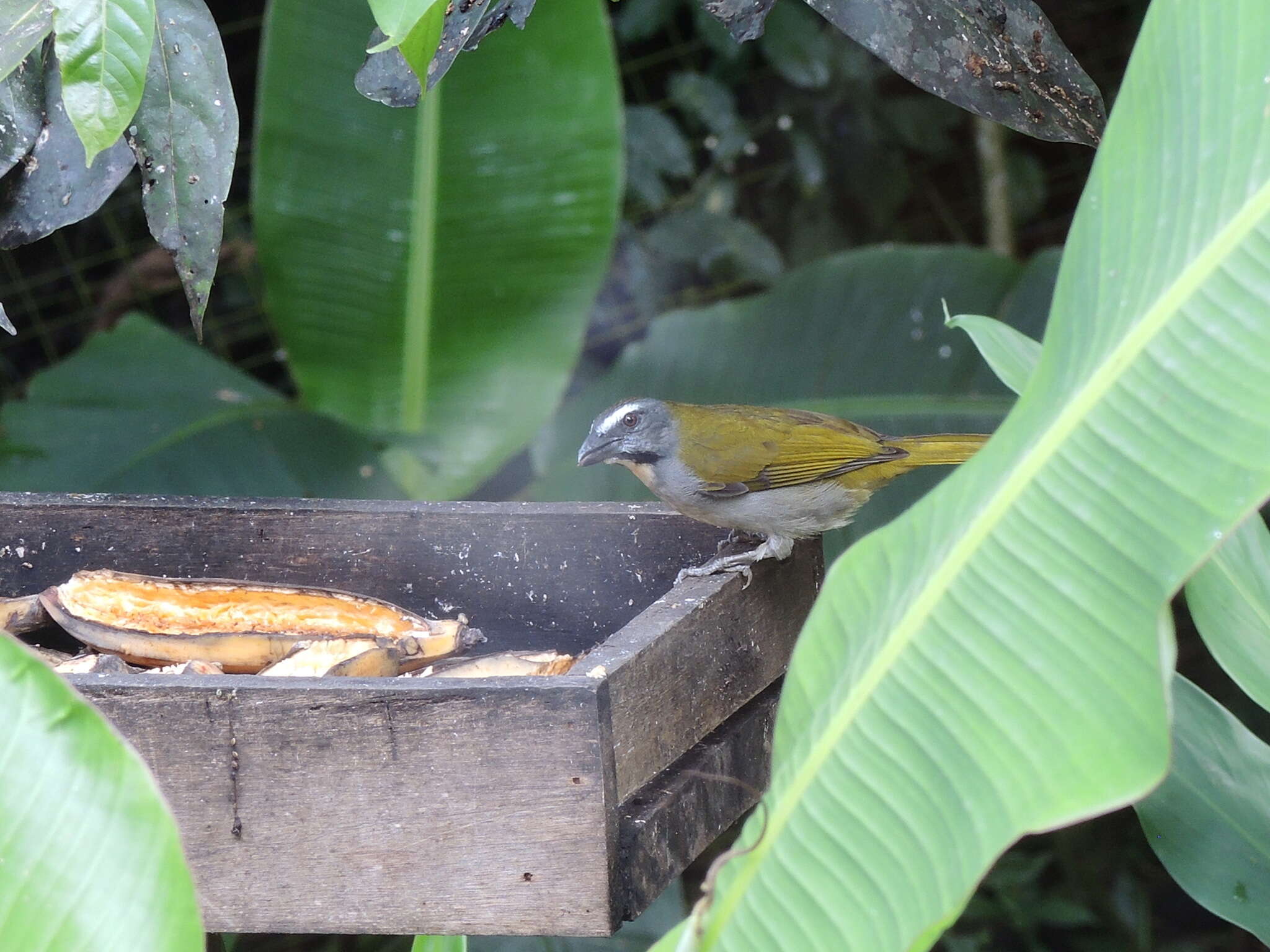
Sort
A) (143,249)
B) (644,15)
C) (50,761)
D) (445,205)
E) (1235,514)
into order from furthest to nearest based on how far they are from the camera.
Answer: (143,249) → (644,15) → (445,205) → (50,761) → (1235,514)

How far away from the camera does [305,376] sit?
342 cm

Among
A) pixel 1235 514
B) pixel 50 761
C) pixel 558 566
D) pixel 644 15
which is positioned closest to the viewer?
pixel 1235 514

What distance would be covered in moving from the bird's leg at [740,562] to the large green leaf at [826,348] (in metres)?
1.24

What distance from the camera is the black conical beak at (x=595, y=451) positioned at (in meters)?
2.52

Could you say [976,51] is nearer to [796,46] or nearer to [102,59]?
[102,59]

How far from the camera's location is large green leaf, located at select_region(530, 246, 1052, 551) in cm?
326

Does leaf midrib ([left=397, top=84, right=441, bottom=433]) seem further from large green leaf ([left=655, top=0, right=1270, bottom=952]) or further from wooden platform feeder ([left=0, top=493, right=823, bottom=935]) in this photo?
large green leaf ([left=655, top=0, right=1270, bottom=952])

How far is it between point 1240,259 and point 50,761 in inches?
39.7

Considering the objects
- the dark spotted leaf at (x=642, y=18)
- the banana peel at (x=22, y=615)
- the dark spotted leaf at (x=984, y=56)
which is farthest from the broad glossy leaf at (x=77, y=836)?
the dark spotted leaf at (x=642, y=18)

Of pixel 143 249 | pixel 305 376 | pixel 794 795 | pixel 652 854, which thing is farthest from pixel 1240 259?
pixel 143 249

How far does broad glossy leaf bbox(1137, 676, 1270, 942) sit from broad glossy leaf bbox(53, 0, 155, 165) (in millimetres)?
1335

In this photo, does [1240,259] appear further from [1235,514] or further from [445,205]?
[445,205]

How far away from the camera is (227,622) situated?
6.07 ft

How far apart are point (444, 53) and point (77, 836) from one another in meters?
0.80
